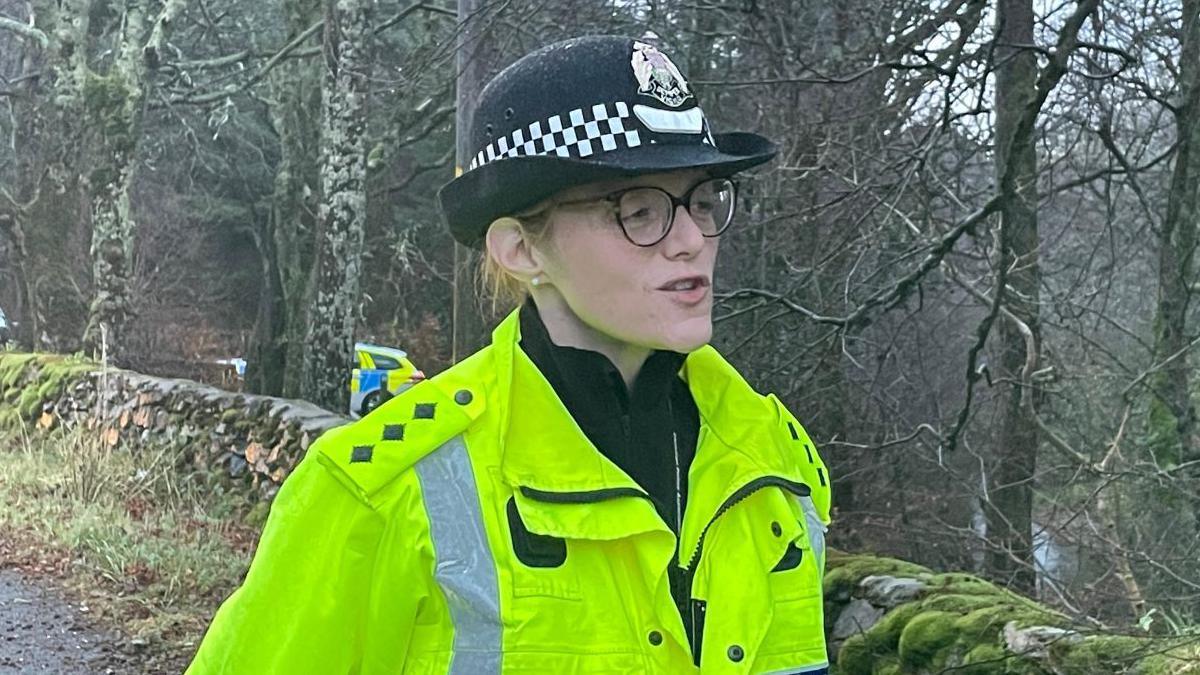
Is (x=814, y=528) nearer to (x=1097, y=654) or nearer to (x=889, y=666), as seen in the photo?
(x=1097, y=654)

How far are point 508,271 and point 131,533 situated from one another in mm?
6668

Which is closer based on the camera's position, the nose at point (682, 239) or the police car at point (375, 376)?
the nose at point (682, 239)

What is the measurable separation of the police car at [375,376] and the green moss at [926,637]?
14542 millimetres

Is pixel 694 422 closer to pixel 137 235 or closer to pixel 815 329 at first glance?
pixel 815 329

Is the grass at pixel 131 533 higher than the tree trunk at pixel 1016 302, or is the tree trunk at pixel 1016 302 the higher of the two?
the tree trunk at pixel 1016 302

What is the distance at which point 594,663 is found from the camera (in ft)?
5.16

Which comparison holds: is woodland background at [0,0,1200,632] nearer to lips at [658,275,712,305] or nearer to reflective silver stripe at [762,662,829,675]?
reflective silver stripe at [762,662,829,675]

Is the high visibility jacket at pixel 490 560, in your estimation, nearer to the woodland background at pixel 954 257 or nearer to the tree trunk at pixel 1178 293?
the woodland background at pixel 954 257

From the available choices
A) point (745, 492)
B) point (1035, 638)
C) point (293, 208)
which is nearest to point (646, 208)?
point (745, 492)

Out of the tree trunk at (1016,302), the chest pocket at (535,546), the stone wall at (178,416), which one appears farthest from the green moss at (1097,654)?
the stone wall at (178,416)

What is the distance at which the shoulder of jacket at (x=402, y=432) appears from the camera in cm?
157

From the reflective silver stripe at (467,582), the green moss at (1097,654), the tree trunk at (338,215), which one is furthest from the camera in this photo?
the tree trunk at (338,215)

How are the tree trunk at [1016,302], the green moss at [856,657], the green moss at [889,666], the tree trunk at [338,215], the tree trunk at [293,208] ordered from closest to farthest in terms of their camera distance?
1. the green moss at [889,666]
2. the green moss at [856,657]
3. the tree trunk at [1016,302]
4. the tree trunk at [338,215]
5. the tree trunk at [293,208]

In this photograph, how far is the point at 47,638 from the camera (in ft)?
20.7
